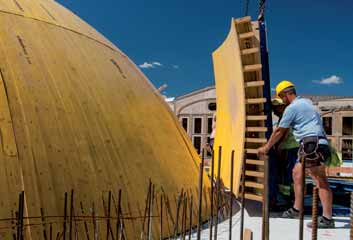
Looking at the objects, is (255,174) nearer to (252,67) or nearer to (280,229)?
(280,229)

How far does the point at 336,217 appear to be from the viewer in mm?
4762

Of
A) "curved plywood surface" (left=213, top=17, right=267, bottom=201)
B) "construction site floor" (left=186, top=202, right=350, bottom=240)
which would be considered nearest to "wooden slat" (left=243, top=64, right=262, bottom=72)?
"curved plywood surface" (left=213, top=17, right=267, bottom=201)

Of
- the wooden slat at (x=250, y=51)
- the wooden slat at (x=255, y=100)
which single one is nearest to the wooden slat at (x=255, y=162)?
the wooden slat at (x=255, y=100)

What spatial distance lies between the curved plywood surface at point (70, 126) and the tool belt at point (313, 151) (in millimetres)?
1511

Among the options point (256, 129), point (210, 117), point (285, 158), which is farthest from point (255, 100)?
point (210, 117)

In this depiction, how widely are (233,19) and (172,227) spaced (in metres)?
2.94

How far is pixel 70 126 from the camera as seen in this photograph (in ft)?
12.0

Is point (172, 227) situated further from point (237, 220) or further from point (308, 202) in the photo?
point (308, 202)

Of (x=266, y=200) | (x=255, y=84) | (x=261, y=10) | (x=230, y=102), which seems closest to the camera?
(x=266, y=200)

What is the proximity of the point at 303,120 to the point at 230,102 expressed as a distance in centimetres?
204

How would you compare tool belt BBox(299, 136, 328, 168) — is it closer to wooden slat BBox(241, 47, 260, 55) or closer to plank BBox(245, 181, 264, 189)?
plank BBox(245, 181, 264, 189)

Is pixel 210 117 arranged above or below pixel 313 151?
above

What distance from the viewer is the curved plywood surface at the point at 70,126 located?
325 centimetres

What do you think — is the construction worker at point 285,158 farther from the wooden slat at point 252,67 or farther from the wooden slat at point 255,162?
the wooden slat at point 252,67
